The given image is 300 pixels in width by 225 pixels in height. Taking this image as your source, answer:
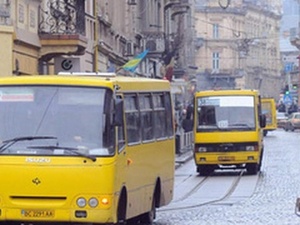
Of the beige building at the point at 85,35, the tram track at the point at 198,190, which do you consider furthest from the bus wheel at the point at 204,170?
the beige building at the point at 85,35

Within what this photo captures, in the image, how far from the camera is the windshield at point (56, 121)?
1642 centimetres

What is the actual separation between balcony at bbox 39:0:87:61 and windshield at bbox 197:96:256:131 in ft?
14.0

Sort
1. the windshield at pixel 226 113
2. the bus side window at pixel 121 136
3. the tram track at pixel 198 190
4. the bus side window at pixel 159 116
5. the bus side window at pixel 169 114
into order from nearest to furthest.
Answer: the bus side window at pixel 121 136 < the bus side window at pixel 159 116 < the bus side window at pixel 169 114 < the tram track at pixel 198 190 < the windshield at pixel 226 113

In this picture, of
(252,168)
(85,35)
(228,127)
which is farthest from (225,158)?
(85,35)

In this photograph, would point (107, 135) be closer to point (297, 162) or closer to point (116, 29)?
point (297, 162)

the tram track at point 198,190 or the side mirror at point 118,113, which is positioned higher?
the side mirror at point 118,113

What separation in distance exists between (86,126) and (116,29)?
33.8 meters

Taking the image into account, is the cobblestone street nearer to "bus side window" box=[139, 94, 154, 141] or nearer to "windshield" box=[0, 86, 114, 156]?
"bus side window" box=[139, 94, 154, 141]

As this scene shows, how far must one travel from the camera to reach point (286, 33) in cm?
17150

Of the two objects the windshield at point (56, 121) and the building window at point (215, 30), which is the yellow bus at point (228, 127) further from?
the building window at point (215, 30)

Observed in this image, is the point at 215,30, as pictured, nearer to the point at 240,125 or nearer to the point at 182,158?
the point at 182,158

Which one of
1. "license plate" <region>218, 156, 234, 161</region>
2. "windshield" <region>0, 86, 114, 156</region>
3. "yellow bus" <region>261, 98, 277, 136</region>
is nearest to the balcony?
"license plate" <region>218, 156, 234, 161</region>

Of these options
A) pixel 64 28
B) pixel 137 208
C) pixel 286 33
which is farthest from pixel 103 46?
pixel 286 33

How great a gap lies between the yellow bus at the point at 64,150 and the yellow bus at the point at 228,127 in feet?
59.3
